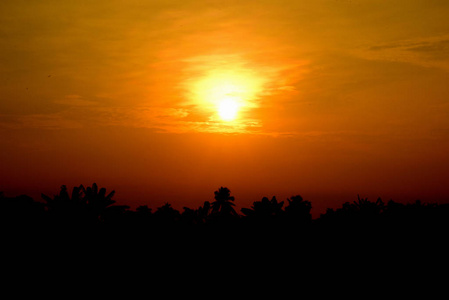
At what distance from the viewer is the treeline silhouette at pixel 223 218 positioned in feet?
142

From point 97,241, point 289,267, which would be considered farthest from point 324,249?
point 97,241

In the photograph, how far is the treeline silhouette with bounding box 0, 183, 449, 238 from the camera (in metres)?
43.3

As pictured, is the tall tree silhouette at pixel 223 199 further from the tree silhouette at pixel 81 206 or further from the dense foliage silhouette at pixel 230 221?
the tree silhouette at pixel 81 206

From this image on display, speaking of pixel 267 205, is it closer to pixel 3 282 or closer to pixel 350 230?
pixel 350 230

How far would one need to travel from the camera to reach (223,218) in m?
66.4

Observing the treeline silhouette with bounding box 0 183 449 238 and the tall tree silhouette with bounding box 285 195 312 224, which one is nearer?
the treeline silhouette with bounding box 0 183 449 238

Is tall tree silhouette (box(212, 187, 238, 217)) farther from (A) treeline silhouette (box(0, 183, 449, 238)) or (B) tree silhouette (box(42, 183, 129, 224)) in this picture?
(B) tree silhouette (box(42, 183, 129, 224))

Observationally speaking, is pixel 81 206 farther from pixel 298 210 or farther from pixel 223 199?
pixel 223 199

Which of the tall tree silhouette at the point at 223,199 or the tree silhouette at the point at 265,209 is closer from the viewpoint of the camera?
the tree silhouette at the point at 265,209

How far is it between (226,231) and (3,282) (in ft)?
81.7

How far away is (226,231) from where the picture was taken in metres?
58.5

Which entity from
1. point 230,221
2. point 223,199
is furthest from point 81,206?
point 223,199

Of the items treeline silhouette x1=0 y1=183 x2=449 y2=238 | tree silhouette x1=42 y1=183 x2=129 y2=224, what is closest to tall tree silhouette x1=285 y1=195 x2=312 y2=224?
treeline silhouette x1=0 y1=183 x2=449 y2=238

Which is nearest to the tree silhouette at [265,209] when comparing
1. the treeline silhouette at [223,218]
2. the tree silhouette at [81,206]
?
the treeline silhouette at [223,218]
